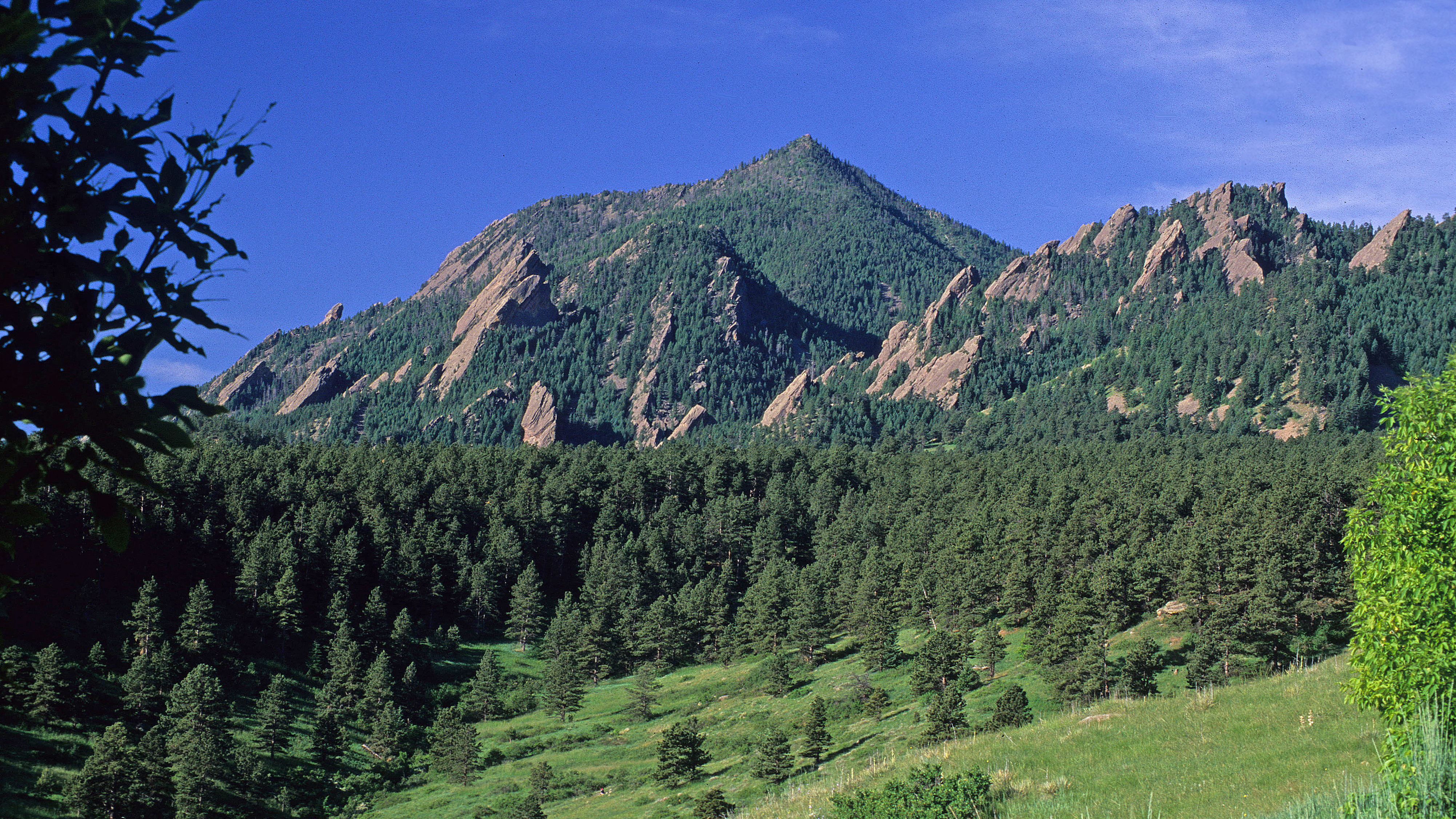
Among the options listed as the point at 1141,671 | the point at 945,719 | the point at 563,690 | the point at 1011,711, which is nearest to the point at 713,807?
the point at 945,719

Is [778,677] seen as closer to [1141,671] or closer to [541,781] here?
[541,781]

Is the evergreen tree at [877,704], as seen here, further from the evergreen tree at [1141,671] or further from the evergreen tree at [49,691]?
the evergreen tree at [49,691]

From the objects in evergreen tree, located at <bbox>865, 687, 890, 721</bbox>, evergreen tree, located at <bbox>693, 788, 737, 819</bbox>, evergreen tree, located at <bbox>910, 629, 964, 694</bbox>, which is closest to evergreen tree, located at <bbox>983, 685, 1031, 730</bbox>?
evergreen tree, located at <bbox>910, 629, 964, 694</bbox>

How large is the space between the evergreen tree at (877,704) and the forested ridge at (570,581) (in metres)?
3.73

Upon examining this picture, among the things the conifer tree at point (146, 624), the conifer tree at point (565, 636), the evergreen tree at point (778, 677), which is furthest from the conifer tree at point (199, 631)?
the evergreen tree at point (778, 677)

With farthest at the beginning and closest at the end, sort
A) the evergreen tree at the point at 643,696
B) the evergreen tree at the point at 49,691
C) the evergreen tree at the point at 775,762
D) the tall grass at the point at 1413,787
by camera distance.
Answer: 1. the evergreen tree at the point at 643,696
2. the evergreen tree at the point at 49,691
3. the evergreen tree at the point at 775,762
4. the tall grass at the point at 1413,787

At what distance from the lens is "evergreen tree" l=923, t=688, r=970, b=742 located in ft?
156

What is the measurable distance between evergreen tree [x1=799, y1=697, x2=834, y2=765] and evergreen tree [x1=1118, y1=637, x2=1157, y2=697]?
16.9 metres

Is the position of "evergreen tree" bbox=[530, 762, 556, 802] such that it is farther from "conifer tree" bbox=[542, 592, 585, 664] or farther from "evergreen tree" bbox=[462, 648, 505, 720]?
"conifer tree" bbox=[542, 592, 585, 664]

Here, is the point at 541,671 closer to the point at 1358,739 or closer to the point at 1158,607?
the point at 1158,607

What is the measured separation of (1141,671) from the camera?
54.5m

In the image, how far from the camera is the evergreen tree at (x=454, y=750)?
2847 inches

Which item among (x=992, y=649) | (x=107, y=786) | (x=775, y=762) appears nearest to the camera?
(x=775, y=762)

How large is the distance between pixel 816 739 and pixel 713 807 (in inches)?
493
